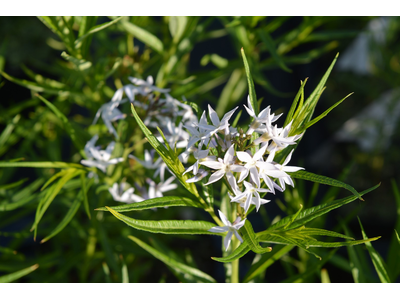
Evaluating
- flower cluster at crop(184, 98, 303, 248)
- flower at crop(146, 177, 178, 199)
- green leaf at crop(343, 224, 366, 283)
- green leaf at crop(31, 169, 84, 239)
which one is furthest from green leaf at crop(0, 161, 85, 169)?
green leaf at crop(343, 224, 366, 283)

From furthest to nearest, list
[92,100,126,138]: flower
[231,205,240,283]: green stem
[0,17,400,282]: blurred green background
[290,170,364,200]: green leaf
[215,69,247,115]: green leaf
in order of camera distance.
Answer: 1. [215,69,247,115]: green leaf
2. [0,17,400,282]: blurred green background
3. [92,100,126,138]: flower
4. [231,205,240,283]: green stem
5. [290,170,364,200]: green leaf

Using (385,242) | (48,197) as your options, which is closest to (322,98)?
(385,242)

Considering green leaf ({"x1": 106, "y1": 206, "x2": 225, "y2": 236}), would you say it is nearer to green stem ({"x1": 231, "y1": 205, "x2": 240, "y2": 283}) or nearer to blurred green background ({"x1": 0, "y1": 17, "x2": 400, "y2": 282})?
green stem ({"x1": 231, "y1": 205, "x2": 240, "y2": 283})

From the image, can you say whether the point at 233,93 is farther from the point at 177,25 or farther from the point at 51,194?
the point at 51,194

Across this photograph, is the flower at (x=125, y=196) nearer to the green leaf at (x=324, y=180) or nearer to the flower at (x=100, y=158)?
the flower at (x=100, y=158)

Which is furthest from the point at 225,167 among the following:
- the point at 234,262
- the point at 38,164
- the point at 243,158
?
the point at 38,164

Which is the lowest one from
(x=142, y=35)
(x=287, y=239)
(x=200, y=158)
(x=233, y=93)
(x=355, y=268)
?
(x=355, y=268)

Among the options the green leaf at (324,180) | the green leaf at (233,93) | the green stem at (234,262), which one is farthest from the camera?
the green leaf at (233,93)

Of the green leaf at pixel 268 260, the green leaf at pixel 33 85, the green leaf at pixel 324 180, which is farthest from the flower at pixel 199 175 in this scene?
the green leaf at pixel 33 85
